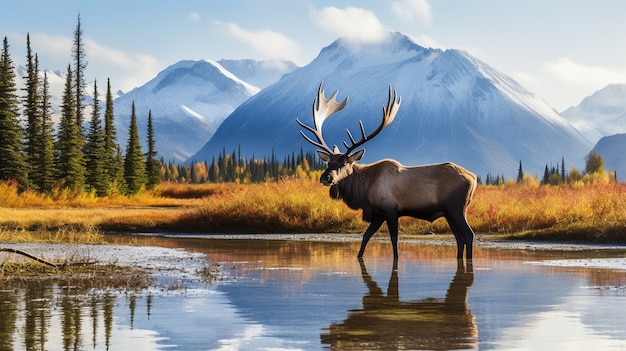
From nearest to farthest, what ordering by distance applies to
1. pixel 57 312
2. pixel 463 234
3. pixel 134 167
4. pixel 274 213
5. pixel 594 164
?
pixel 57 312 < pixel 463 234 < pixel 274 213 < pixel 134 167 < pixel 594 164

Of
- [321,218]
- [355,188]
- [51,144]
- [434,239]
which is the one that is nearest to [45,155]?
[51,144]

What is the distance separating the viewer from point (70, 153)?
209ft

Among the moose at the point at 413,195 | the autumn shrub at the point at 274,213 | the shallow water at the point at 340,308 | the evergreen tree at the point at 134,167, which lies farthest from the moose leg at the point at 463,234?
the evergreen tree at the point at 134,167

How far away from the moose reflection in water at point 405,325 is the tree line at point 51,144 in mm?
49010

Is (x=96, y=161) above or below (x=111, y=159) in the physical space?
below

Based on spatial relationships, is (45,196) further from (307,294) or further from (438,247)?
(307,294)

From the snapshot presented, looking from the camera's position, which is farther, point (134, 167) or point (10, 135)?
point (134, 167)

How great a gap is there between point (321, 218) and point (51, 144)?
3634 cm

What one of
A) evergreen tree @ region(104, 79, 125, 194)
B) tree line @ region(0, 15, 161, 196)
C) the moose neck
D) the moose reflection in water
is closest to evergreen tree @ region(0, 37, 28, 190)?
tree line @ region(0, 15, 161, 196)

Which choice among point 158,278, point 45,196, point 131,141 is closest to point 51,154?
point 45,196

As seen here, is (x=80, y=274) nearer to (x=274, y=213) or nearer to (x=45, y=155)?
(x=274, y=213)

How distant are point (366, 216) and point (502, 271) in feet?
13.0

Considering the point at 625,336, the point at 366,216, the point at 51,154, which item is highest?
the point at 51,154

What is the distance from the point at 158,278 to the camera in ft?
52.4
